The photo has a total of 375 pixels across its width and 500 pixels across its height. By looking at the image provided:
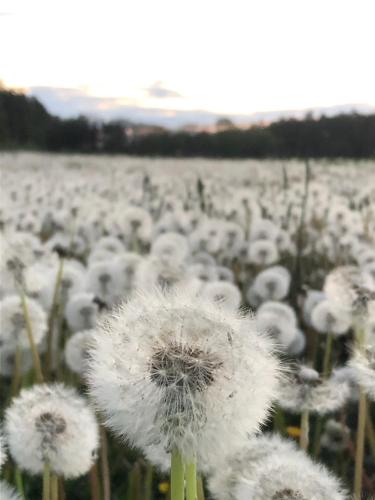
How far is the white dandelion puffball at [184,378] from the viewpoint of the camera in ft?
4.46

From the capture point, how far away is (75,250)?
7.26 m

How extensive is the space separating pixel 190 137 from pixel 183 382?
2613 centimetres

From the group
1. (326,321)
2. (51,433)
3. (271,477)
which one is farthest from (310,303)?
(271,477)

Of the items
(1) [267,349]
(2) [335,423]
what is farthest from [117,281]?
(1) [267,349]

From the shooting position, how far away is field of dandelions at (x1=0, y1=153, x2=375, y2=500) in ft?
4.54

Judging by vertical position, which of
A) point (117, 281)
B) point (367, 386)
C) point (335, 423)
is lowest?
point (335, 423)

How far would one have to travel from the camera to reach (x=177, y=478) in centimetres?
132

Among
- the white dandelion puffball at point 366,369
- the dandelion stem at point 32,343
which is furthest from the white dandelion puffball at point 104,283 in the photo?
the white dandelion puffball at point 366,369

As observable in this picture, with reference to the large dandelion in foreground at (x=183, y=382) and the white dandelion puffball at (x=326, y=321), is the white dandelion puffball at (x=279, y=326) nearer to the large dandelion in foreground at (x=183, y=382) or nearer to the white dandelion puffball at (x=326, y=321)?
the white dandelion puffball at (x=326, y=321)

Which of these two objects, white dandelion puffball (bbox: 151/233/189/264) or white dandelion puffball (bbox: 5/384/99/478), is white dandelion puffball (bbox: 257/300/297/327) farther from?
white dandelion puffball (bbox: 5/384/99/478)

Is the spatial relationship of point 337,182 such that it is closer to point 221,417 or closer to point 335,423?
point 335,423

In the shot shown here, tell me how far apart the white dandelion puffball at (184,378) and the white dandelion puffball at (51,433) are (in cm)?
60

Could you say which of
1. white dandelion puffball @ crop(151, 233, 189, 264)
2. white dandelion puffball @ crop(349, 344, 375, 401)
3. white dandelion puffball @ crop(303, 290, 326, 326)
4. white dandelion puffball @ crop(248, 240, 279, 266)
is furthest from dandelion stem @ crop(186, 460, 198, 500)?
white dandelion puffball @ crop(248, 240, 279, 266)

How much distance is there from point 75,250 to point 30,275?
3.57 meters
